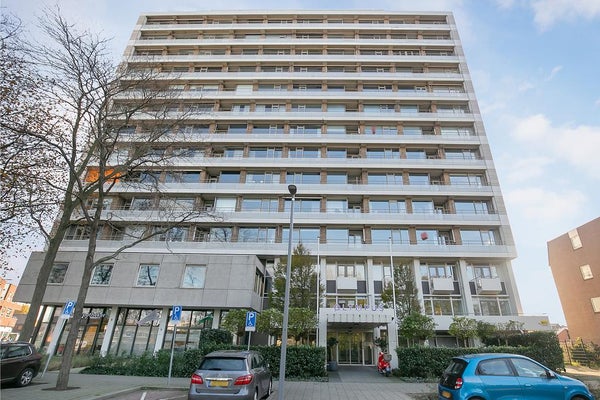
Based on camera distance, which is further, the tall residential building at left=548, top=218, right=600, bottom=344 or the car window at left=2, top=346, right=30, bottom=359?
the tall residential building at left=548, top=218, right=600, bottom=344

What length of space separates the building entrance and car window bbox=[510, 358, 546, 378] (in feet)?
70.8

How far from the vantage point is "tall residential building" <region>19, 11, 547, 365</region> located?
25.7 metres

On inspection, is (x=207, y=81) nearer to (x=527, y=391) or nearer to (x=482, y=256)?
(x=482, y=256)

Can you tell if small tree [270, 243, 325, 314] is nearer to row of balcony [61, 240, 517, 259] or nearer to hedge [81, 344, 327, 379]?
row of balcony [61, 240, 517, 259]

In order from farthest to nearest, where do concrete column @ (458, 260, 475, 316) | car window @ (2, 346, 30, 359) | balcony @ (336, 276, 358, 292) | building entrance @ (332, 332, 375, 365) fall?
balcony @ (336, 276, 358, 292)
concrete column @ (458, 260, 475, 316)
building entrance @ (332, 332, 375, 365)
car window @ (2, 346, 30, 359)

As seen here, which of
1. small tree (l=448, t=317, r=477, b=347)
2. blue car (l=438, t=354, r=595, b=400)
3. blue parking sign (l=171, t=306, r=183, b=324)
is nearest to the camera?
blue car (l=438, t=354, r=595, b=400)

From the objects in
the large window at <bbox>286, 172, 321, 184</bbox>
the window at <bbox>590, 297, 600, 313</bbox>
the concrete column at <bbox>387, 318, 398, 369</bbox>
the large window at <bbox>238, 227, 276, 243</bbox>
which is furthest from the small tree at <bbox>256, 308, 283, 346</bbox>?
the window at <bbox>590, 297, 600, 313</bbox>

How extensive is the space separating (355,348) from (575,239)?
2745 centimetres

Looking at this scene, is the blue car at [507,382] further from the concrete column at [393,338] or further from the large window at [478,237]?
the large window at [478,237]

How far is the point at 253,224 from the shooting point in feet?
108

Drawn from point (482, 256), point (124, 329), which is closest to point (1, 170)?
point (124, 329)

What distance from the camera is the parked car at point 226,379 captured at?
29.3 ft

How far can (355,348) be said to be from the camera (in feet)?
94.9

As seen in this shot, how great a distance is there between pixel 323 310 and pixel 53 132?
1942cm
